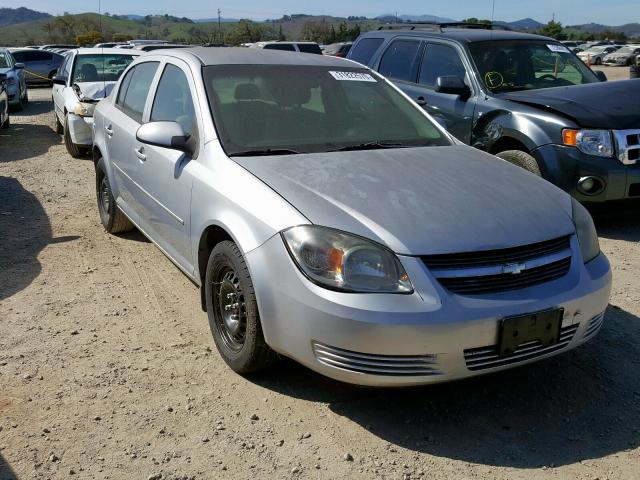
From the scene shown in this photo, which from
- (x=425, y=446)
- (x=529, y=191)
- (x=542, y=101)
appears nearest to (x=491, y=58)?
(x=542, y=101)

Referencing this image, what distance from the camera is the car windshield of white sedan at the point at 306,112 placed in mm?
3879

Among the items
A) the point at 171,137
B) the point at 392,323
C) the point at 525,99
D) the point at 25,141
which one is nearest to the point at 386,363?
the point at 392,323

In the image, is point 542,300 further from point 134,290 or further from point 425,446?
point 134,290

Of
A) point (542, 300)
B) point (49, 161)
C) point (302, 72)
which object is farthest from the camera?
point (49, 161)

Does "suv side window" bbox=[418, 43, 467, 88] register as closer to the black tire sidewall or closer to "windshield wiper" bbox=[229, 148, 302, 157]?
"windshield wiper" bbox=[229, 148, 302, 157]

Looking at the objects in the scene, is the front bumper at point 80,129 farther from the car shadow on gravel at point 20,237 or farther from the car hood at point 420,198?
the car hood at point 420,198

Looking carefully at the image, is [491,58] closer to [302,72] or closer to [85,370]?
[302,72]

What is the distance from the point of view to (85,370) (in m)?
3.62

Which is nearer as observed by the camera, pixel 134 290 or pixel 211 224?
pixel 211 224

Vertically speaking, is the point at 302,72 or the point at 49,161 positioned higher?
the point at 302,72

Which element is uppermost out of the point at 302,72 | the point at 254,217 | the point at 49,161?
the point at 302,72

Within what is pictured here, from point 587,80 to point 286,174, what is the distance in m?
5.05

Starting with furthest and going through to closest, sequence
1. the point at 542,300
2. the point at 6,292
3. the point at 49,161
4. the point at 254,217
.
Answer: the point at 49,161, the point at 6,292, the point at 254,217, the point at 542,300

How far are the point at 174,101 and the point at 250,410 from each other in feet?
7.07
